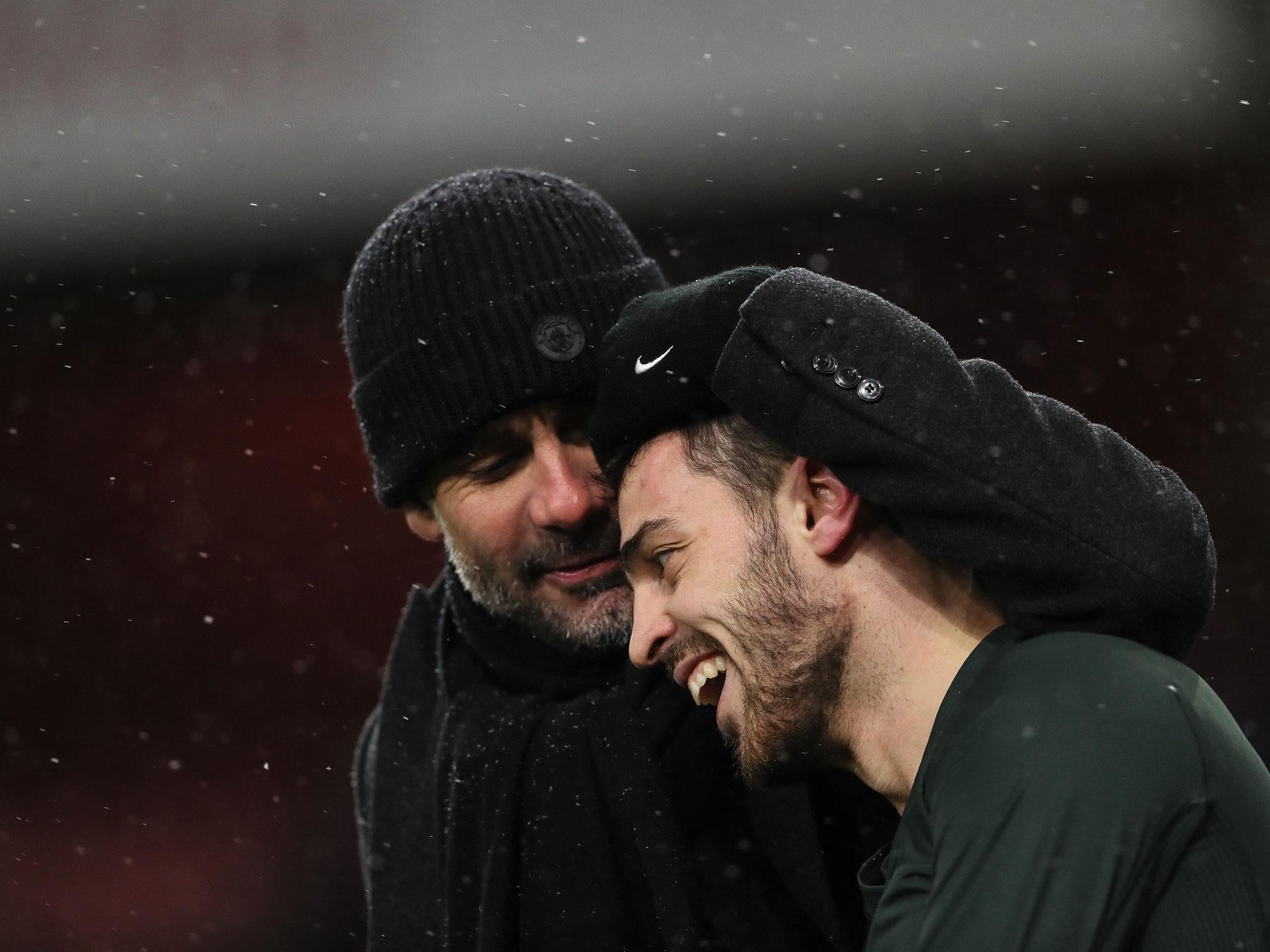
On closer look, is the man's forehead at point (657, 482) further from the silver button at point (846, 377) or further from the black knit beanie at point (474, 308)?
the black knit beanie at point (474, 308)

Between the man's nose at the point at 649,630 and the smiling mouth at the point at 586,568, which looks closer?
the man's nose at the point at 649,630

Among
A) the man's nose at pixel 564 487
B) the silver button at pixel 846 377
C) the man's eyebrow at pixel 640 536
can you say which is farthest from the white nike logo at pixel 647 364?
the man's nose at pixel 564 487

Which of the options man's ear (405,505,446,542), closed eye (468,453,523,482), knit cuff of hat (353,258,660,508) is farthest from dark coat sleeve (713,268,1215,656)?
man's ear (405,505,446,542)

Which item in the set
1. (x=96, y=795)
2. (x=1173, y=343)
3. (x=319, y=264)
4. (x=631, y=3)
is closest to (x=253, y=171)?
(x=319, y=264)

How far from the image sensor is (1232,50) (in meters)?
5.40

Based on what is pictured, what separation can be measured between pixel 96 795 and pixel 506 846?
435 centimetres

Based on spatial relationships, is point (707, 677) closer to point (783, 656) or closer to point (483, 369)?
point (783, 656)

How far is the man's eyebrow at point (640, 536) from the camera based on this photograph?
5.57 ft

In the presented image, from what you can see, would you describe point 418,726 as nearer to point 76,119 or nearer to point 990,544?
point 990,544

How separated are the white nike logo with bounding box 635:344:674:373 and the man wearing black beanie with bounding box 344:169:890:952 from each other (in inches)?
15.4

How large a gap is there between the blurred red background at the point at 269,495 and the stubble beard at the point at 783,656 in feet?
11.3

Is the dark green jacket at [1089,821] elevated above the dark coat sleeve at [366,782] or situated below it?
above

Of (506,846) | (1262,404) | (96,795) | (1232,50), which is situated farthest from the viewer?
(96,795)

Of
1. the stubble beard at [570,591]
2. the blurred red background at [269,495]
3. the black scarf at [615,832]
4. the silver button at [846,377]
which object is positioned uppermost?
the silver button at [846,377]
